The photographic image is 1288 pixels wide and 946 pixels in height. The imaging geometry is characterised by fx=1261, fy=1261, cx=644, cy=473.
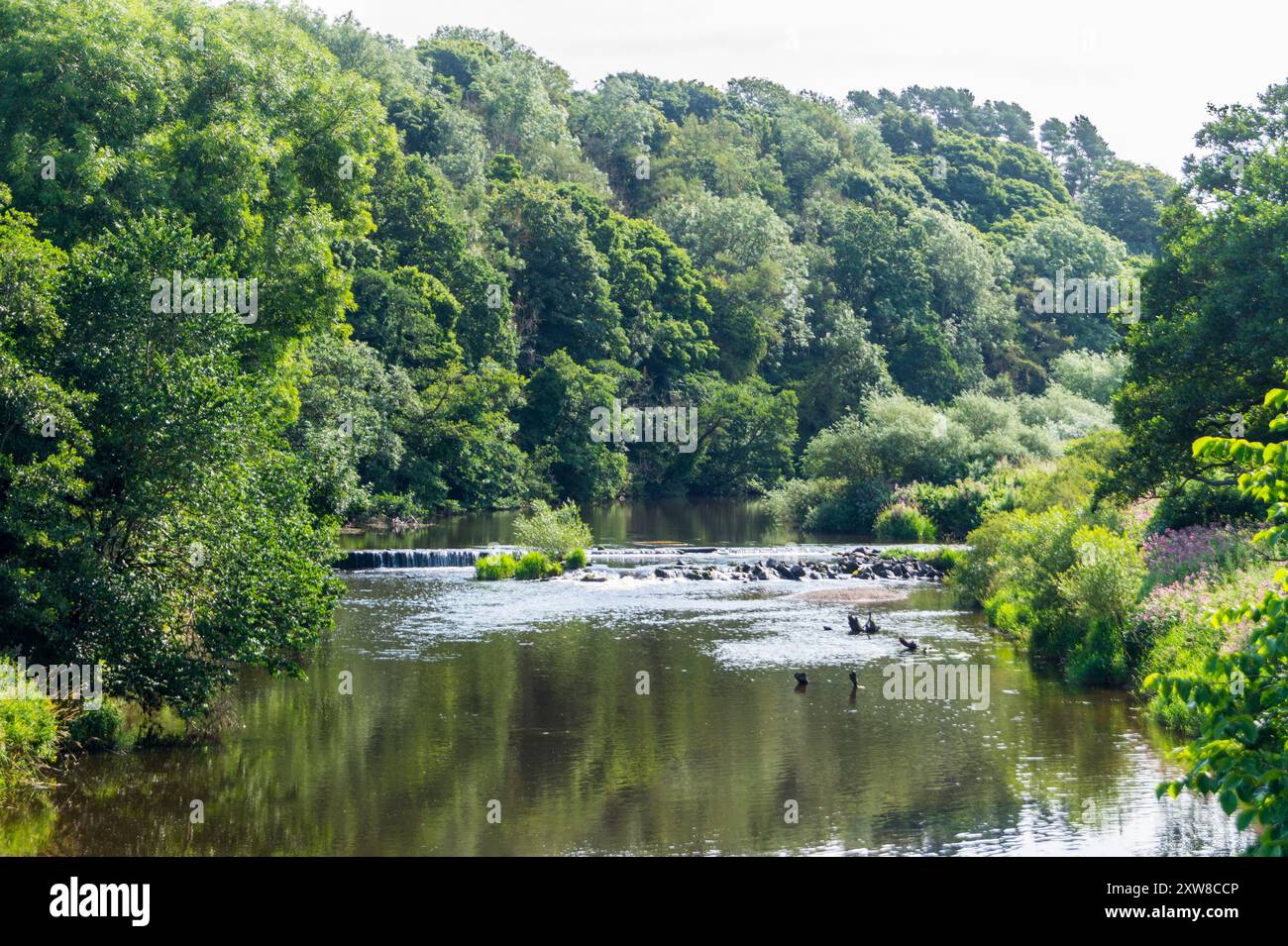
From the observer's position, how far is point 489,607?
31703 millimetres

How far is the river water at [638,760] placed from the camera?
1444 centimetres

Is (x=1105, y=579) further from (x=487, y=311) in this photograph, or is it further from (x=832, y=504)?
(x=487, y=311)

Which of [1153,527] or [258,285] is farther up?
[258,285]

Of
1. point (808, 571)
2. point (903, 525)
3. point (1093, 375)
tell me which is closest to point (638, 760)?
point (808, 571)

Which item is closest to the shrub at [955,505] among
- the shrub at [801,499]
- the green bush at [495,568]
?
the shrub at [801,499]

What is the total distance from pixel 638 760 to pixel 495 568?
20.1 meters

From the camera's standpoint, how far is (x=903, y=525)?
48.2 m

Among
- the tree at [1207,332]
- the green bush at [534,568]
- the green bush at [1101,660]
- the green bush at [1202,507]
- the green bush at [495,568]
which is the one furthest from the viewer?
the green bush at [534,568]

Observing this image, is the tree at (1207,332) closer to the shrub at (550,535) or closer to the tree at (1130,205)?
the shrub at (550,535)

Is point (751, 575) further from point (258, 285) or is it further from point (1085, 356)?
point (1085, 356)

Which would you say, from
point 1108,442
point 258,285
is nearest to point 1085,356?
point 1108,442

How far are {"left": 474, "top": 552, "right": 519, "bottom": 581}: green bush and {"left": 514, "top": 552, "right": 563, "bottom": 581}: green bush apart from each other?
22 cm

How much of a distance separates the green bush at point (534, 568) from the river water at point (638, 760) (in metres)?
8.36
